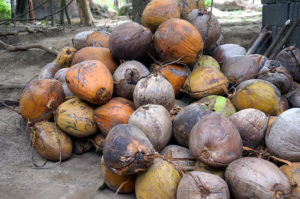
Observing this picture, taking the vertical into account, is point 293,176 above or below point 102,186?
above

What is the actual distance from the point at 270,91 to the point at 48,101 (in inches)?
81.4

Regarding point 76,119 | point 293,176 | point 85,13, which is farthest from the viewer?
point 85,13

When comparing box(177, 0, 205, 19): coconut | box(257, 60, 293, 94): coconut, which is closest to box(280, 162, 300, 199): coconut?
box(257, 60, 293, 94): coconut

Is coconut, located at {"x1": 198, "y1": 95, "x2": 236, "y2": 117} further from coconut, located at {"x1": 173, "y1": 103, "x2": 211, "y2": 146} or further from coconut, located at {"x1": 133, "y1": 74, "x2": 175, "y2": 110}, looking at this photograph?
coconut, located at {"x1": 133, "y1": 74, "x2": 175, "y2": 110}

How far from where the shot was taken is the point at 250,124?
2150mm

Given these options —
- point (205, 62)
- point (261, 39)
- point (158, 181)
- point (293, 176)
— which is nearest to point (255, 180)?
point (293, 176)

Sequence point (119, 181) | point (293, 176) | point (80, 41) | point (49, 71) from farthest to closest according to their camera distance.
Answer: point (80, 41)
point (49, 71)
point (119, 181)
point (293, 176)

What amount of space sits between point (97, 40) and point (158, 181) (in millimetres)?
2222

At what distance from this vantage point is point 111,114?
254 centimetres

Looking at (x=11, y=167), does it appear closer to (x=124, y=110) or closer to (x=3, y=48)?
(x=124, y=110)

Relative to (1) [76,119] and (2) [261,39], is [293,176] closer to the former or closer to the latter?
(1) [76,119]

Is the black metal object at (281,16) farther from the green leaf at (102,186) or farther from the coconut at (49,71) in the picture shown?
the green leaf at (102,186)

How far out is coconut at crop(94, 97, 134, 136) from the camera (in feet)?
8.28

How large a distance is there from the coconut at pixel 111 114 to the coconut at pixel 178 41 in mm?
696
